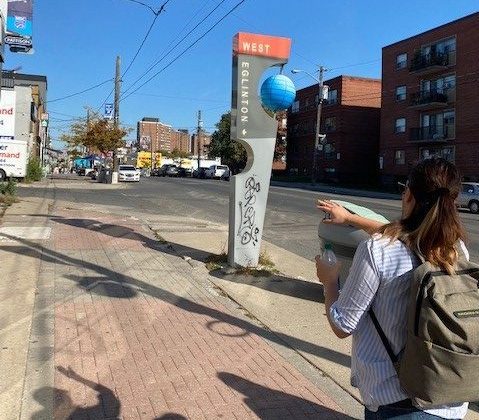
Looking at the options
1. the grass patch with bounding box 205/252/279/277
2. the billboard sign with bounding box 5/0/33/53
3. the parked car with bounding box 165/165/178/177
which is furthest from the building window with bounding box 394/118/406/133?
the grass patch with bounding box 205/252/279/277

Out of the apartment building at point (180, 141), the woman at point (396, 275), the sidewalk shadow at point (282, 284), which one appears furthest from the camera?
the apartment building at point (180, 141)

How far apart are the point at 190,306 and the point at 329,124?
55.1 m

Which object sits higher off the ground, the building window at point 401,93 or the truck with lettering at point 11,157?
the building window at point 401,93

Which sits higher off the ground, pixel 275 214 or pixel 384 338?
pixel 384 338

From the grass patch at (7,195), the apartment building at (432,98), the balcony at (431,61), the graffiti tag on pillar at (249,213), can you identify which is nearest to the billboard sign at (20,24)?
the grass patch at (7,195)

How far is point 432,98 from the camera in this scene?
4316 cm

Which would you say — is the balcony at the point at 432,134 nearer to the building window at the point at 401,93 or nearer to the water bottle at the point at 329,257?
the building window at the point at 401,93

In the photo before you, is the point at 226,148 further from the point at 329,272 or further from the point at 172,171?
the point at 329,272

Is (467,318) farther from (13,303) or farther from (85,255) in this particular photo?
(85,255)

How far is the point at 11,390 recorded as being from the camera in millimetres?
3982

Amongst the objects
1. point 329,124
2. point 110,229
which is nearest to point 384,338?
point 110,229

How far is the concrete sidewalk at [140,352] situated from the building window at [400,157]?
42.5 m

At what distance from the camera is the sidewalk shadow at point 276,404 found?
3.68 meters

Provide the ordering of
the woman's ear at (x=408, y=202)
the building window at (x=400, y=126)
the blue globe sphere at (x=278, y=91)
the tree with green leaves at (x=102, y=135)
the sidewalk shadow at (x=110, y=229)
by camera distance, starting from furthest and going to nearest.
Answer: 1. the building window at (x=400, y=126)
2. the tree with green leaves at (x=102, y=135)
3. the sidewalk shadow at (x=110, y=229)
4. the blue globe sphere at (x=278, y=91)
5. the woman's ear at (x=408, y=202)
